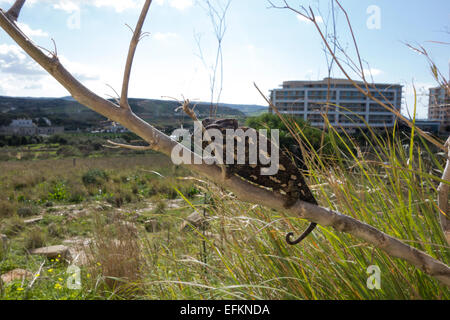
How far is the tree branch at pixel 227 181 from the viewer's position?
0.80 metres

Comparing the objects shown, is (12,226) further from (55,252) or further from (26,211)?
(55,252)

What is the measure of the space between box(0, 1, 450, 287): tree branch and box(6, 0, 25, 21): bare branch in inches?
1.5

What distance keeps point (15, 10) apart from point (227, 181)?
0.76 metres

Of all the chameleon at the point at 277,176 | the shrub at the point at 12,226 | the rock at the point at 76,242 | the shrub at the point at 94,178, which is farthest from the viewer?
the shrub at the point at 94,178

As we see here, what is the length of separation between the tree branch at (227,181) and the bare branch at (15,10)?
0.04 meters

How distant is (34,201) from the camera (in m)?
8.62

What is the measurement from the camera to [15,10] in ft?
2.87

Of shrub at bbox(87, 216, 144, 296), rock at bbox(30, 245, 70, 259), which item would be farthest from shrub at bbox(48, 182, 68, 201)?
shrub at bbox(87, 216, 144, 296)

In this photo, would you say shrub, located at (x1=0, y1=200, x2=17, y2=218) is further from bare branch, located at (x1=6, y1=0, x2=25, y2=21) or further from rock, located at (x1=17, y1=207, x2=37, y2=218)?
bare branch, located at (x1=6, y1=0, x2=25, y2=21)

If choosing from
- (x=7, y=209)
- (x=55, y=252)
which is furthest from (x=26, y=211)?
(x=55, y=252)

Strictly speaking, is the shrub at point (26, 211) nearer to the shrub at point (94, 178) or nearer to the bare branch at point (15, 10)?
the shrub at point (94, 178)

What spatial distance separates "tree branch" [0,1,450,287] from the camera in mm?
802

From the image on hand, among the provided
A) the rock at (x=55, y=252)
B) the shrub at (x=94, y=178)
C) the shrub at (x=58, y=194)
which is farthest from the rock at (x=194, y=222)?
the shrub at (x=94, y=178)
